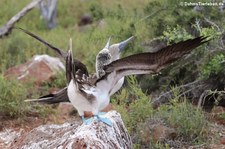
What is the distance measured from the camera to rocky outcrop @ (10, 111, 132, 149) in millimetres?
4324

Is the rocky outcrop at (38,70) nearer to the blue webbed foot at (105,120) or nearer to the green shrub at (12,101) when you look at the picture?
the green shrub at (12,101)

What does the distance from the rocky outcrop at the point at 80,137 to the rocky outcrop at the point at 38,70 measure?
277cm

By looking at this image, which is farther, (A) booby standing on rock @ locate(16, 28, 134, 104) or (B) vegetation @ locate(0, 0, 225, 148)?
(B) vegetation @ locate(0, 0, 225, 148)

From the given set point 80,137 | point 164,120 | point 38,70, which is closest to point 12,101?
point 38,70

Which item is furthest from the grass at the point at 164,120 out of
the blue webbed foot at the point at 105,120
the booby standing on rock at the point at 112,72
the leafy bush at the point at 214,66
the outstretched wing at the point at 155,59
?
the outstretched wing at the point at 155,59

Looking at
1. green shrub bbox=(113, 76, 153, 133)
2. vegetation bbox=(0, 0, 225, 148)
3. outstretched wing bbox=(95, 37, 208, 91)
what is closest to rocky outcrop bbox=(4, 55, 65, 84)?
vegetation bbox=(0, 0, 225, 148)

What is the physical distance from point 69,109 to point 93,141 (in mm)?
2997

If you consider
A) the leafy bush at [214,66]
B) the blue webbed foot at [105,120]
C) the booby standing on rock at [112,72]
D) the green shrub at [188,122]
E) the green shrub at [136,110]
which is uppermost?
the booby standing on rock at [112,72]

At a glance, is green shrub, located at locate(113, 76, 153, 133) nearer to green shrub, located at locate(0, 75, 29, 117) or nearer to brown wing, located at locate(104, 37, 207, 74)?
green shrub, located at locate(0, 75, 29, 117)

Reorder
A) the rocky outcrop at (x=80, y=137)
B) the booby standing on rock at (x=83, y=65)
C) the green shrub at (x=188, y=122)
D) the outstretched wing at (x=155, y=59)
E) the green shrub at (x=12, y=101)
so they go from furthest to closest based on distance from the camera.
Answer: the green shrub at (x=12, y=101)
the green shrub at (x=188, y=122)
the booby standing on rock at (x=83, y=65)
the rocky outcrop at (x=80, y=137)
the outstretched wing at (x=155, y=59)

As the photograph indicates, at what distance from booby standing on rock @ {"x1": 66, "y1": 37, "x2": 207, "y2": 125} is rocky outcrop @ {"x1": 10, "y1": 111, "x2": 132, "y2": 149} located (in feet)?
0.35

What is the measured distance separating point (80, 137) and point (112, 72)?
0.56 m

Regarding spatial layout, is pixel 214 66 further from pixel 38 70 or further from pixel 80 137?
pixel 38 70

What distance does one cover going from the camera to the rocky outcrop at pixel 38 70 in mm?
8234
